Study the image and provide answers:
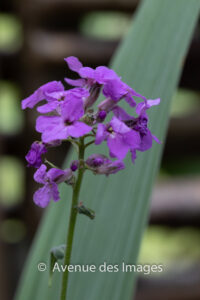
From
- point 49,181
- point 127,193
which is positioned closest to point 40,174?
point 49,181

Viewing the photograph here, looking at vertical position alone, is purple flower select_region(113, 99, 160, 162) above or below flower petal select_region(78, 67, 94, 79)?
below

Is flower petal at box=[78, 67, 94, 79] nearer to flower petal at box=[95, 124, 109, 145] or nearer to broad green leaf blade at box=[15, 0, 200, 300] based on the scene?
flower petal at box=[95, 124, 109, 145]

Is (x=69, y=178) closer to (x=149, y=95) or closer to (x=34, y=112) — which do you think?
(x=149, y=95)

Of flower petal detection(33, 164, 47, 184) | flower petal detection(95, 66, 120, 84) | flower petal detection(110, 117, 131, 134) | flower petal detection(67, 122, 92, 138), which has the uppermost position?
flower petal detection(95, 66, 120, 84)

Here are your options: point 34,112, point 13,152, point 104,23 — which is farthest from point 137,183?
point 104,23

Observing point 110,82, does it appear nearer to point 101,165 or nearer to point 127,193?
point 101,165

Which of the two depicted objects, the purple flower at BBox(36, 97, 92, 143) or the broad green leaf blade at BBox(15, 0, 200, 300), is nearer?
the purple flower at BBox(36, 97, 92, 143)

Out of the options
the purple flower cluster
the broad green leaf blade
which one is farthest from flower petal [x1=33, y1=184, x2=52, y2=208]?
the broad green leaf blade
